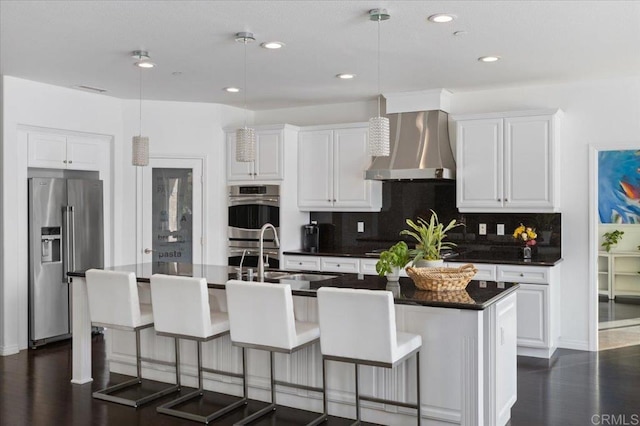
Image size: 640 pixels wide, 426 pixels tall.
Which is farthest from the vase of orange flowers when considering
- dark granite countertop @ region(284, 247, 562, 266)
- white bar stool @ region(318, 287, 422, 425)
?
white bar stool @ region(318, 287, 422, 425)

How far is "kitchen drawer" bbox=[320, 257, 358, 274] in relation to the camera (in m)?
6.46

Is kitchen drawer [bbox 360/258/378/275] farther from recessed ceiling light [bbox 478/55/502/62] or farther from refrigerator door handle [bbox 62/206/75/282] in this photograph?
refrigerator door handle [bbox 62/206/75/282]

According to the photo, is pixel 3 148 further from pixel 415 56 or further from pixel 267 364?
pixel 415 56

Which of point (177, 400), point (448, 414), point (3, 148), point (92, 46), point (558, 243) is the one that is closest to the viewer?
point (448, 414)

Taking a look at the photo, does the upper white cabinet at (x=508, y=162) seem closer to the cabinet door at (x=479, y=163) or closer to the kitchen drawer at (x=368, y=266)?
the cabinet door at (x=479, y=163)

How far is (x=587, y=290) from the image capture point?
5984 millimetres

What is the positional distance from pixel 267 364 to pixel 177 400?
0.67 m

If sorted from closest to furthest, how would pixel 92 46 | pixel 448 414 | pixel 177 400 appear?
pixel 448 414, pixel 177 400, pixel 92 46

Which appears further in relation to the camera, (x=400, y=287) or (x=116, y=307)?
(x=116, y=307)

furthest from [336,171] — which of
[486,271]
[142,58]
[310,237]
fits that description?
[142,58]

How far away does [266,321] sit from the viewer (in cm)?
373

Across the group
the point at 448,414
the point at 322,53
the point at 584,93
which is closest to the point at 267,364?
the point at 448,414

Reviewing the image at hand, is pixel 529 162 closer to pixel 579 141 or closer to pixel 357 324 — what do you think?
pixel 579 141

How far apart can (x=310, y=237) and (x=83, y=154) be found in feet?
8.75
